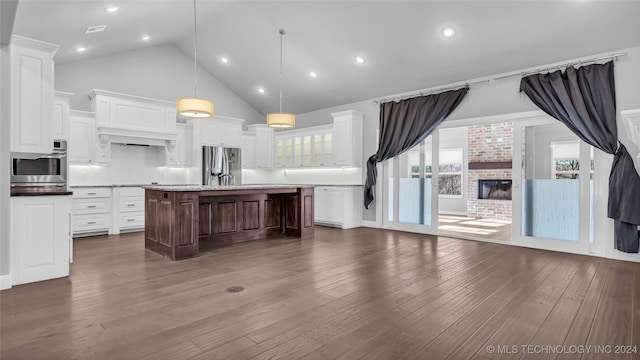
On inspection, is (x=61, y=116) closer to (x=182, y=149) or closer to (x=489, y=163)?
(x=182, y=149)

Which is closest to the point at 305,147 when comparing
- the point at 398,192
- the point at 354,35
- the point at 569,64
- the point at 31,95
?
the point at 398,192

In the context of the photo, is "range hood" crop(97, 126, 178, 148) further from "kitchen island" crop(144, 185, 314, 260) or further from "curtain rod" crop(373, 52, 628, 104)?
"curtain rod" crop(373, 52, 628, 104)

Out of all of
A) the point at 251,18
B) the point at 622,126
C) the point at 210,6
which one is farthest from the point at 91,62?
the point at 622,126

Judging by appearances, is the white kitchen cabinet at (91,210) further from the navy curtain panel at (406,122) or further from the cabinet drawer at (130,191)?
the navy curtain panel at (406,122)

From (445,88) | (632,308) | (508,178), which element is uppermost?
(445,88)

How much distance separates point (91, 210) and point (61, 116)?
5.36ft

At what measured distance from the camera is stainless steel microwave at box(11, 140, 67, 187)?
5078mm

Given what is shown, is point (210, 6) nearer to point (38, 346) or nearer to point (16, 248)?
point (16, 248)

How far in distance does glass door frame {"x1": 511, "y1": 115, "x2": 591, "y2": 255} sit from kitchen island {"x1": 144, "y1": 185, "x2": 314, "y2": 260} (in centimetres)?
329

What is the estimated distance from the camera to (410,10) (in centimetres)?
468

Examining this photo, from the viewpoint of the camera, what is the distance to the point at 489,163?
8852mm

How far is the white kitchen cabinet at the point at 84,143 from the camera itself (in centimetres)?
591

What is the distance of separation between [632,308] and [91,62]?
27.9 feet

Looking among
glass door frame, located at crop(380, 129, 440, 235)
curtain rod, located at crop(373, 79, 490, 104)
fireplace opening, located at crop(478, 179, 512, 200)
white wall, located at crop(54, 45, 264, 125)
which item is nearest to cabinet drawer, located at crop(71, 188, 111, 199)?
white wall, located at crop(54, 45, 264, 125)
